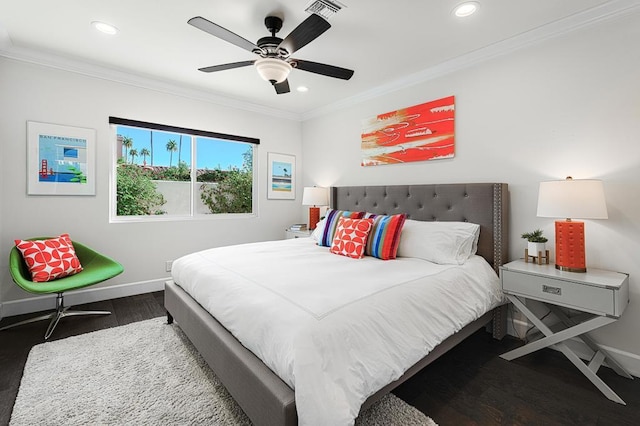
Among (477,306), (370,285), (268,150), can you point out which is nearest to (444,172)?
(477,306)

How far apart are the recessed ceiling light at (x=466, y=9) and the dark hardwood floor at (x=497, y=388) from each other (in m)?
2.56

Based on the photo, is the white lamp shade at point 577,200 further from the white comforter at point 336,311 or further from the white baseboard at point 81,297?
the white baseboard at point 81,297

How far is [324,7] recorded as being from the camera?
6.76ft

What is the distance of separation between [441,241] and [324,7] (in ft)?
6.50

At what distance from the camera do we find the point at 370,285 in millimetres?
1718

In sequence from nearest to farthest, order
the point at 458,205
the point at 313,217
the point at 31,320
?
1. the point at 31,320
2. the point at 458,205
3. the point at 313,217

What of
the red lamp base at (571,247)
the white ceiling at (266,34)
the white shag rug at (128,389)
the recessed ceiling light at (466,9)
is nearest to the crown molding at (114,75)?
the white ceiling at (266,34)

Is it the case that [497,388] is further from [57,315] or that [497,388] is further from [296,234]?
[57,315]

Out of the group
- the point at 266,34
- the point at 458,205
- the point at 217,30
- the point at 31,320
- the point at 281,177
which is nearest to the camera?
the point at 217,30

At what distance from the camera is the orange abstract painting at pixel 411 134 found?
303cm

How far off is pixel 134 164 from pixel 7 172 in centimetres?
109

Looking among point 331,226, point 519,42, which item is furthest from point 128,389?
point 519,42

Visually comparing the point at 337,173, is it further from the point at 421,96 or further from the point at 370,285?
the point at 370,285

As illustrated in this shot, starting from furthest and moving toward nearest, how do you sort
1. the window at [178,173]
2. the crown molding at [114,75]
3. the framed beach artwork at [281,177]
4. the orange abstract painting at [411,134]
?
the framed beach artwork at [281,177] < the window at [178,173] < the orange abstract painting at [411,134] < the crown molding at [114,75]
